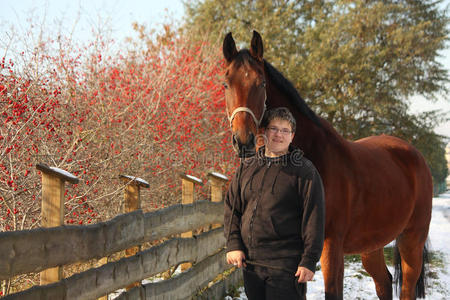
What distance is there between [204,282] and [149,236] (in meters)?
1.60

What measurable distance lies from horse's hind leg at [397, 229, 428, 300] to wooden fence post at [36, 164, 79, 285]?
3832 mm

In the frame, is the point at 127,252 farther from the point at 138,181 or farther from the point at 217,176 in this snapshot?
the point at 217,176

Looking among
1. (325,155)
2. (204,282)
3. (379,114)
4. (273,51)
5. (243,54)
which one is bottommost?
(204,282)

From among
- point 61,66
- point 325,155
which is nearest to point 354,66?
point 61,66

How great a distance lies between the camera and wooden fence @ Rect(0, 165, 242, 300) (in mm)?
2139

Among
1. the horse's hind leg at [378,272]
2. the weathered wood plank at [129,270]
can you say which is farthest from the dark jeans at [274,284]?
the horse's hind leg at [378,272]

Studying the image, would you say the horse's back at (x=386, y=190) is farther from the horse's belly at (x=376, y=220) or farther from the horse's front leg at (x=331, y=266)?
the horse's front leg at (x=331, y=266)

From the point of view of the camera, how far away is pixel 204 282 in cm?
492

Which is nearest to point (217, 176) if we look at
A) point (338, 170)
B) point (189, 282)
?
point (189, 282)

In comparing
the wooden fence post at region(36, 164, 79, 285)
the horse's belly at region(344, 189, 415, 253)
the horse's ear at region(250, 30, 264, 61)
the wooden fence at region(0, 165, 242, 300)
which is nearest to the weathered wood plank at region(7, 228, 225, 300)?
the wooden fence at region(0, 165, 242, 300)

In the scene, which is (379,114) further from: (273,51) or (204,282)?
(204,282)

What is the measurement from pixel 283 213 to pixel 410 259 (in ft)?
10.0

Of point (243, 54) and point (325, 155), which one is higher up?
point (243, 54)

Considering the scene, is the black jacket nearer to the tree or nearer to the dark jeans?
the dark jeans
